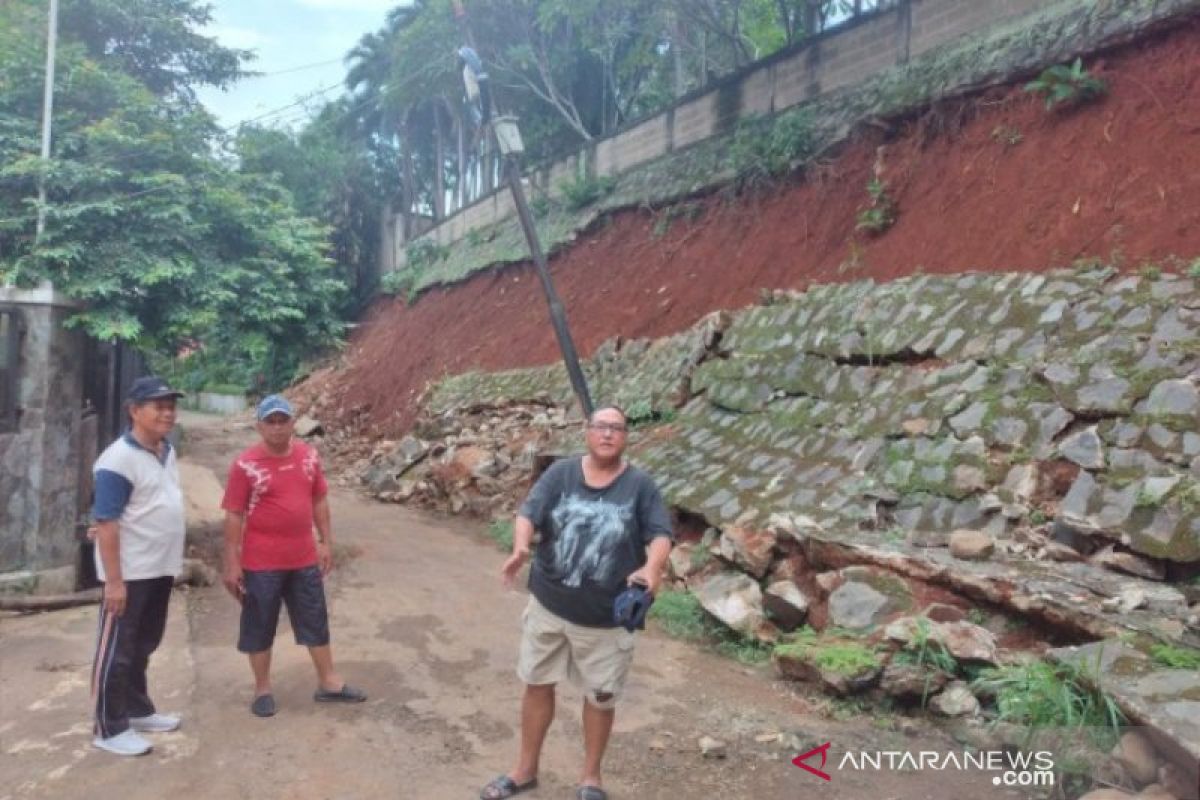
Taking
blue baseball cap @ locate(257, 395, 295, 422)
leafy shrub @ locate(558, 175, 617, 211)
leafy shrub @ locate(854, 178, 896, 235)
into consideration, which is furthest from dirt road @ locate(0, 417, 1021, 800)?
leafy shrub @ locate(558, 175, 617, 211)

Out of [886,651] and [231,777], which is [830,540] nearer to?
[886,651]

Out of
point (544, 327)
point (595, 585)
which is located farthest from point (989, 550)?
point (544, 327)

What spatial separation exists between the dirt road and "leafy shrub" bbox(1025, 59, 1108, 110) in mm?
6846

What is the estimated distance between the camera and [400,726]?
4.03 m

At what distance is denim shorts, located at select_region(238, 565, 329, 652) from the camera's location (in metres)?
4.09

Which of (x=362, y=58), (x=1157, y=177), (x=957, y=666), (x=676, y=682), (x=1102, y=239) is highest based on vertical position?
(x=362, y=58)

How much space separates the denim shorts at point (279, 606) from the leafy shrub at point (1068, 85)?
8.37 metres

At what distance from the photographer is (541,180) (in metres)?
19.4

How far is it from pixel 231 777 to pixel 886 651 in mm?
3286

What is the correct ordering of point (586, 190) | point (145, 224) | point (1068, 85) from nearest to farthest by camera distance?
point (145, 224) → point (1068, 85) → point (586, 190)

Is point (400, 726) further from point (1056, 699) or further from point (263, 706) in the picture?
point (1056, 699)

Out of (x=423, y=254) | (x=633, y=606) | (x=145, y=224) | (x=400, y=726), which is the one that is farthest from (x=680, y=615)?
(x=423, y=254)

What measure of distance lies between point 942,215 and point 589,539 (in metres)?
7.41

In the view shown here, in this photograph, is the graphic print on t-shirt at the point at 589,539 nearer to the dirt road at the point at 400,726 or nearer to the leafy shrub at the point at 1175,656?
the dirt road at the point at 400,726
